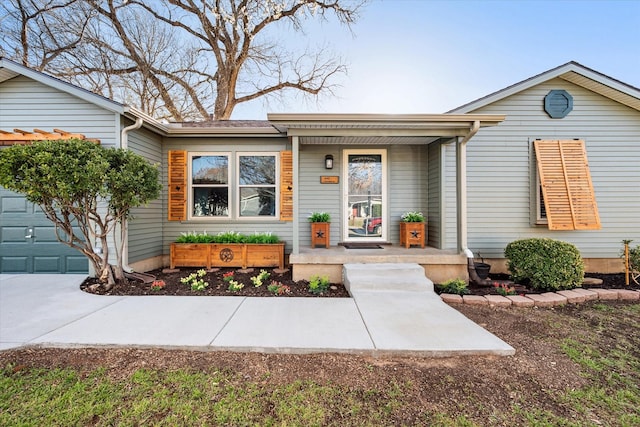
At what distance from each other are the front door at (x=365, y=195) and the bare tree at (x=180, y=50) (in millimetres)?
7963

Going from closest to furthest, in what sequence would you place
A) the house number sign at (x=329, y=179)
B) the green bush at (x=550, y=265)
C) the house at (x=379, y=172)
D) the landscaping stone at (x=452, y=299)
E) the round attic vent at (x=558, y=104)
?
the landscaping stone at (x=452, y=299)
the green bush at (x=550, y=265)
the house at (x=379, y=172)
the round attic vent at (x=558, y=104)
the house number sign at (x=329, y=179)

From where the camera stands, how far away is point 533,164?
5.56 meters

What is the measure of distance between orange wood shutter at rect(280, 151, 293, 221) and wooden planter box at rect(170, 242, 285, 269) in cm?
74

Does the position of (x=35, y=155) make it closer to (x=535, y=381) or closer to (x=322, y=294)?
(x=322, y=294)

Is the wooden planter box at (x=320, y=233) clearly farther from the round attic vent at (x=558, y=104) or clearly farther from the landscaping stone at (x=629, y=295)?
the round attic vent at (x=558, y=104)

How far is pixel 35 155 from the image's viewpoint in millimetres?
3766

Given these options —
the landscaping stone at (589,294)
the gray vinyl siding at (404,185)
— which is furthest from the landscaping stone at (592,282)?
the gray vinyl siding at (404,185)

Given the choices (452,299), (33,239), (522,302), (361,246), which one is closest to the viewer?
(522,302)

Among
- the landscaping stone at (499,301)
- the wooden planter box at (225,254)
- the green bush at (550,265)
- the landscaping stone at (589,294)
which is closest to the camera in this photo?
the landscaping stone at (499,301)

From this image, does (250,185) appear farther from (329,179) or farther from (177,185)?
(329,179)

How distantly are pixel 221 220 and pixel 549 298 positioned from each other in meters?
5.90

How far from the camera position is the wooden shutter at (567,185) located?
17.0ft

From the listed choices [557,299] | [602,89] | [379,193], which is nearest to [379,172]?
[379,193]

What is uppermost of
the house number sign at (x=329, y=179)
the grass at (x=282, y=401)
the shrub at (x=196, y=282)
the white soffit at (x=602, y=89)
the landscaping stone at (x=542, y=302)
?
the white soffit at (x=602, y=89)
